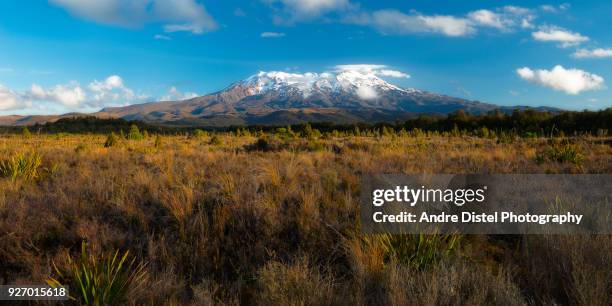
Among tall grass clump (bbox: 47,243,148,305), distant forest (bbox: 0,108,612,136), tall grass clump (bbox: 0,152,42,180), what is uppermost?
distant forest (bbox: 0,108,612,136)

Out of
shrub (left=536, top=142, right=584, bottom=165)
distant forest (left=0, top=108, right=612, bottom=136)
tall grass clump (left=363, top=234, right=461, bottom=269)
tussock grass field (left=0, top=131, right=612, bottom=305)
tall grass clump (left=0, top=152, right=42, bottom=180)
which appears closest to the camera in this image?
tussock grass field (left=0, top=131, right=612, bottom=305)

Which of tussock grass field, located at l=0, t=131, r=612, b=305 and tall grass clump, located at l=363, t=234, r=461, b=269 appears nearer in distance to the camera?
tussock grass field, located at l=0, t=131, r=612, b=305

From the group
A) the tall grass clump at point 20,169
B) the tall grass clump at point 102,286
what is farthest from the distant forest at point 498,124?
the tall grass clump at point 102,286

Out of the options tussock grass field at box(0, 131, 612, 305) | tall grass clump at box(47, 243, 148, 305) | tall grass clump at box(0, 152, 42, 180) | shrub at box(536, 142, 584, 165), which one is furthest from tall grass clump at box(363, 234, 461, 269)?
shrub at box(536, 142, 584, 165)

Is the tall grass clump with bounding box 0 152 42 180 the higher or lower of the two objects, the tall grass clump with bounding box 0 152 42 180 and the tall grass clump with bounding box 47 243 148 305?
the higher

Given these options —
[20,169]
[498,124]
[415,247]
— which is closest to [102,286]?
[415,247]

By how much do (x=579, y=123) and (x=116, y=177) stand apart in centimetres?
5092

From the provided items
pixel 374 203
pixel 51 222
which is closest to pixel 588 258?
pixel 374 203

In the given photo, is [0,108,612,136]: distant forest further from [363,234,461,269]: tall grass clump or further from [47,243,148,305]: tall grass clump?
[47,243,148,305]: tall grass clump

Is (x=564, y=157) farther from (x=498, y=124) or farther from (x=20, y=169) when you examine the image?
(x=498, y=124)

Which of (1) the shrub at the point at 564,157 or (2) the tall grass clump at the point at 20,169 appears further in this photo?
(1) the shrub at the point at 564,157

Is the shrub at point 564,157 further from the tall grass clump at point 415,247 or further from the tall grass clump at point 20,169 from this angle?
the tall grass clump at point 20,169

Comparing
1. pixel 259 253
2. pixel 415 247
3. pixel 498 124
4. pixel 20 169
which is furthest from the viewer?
pixel 498 124

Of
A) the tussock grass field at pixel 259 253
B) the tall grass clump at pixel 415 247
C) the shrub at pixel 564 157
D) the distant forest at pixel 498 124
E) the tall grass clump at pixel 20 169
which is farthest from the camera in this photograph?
the distant forest at pixel 498 124
